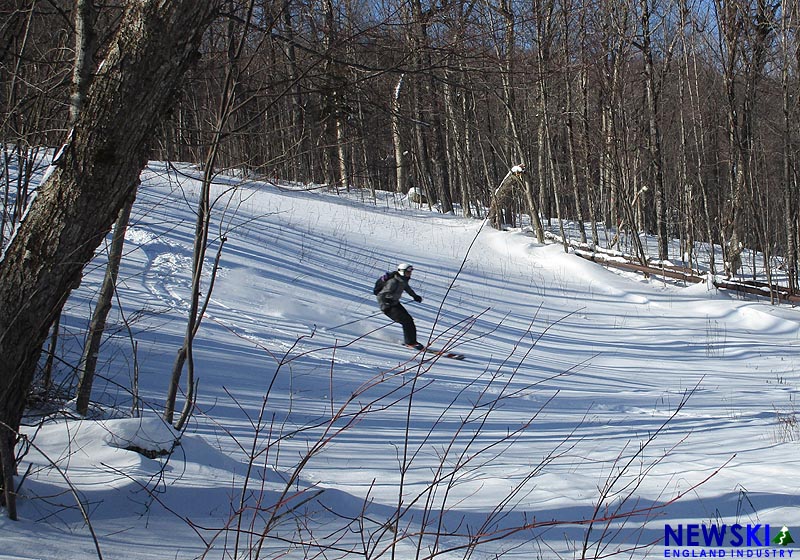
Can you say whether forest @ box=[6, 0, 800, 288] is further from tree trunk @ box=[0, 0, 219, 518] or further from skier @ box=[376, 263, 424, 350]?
skier @ box=[376, 263, 424, 350]

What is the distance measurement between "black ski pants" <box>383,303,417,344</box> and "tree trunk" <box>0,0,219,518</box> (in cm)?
720

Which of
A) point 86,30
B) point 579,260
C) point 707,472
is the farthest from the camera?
point 579,260

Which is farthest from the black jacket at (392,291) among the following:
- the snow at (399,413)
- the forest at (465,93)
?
the forest at (465,93)

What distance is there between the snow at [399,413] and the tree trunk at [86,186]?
45 cm

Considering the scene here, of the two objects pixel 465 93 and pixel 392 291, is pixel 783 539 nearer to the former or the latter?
pixel 392 291

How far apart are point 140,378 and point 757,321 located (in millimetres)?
12474

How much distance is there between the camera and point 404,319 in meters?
10.6

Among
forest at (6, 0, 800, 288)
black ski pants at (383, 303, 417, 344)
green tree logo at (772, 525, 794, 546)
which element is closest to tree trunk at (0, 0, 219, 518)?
forest at (6, 0, 800, 288)

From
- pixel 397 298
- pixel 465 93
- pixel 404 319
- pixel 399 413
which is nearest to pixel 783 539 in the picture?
pixel 399 413

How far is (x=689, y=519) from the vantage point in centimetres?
405

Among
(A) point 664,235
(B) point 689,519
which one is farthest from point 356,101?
(A) point 664,235

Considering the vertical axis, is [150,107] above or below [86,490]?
above

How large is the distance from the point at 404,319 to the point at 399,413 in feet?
11.2

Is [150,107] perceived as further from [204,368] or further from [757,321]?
[757,321]
